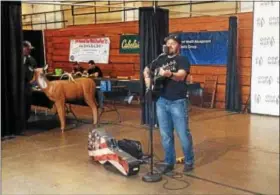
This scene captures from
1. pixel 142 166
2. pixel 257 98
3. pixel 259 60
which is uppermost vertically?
pixel 259 60

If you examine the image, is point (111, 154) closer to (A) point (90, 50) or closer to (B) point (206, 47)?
(B) point (206, 47)

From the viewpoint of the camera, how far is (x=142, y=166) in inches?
169

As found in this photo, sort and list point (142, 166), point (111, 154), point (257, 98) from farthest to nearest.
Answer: point (142, 166) → point (111, 154) → point (257, 98)

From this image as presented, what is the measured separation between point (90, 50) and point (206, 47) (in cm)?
377

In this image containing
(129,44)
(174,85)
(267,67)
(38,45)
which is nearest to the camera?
(267,67)

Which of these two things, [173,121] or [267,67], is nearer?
[267,67]

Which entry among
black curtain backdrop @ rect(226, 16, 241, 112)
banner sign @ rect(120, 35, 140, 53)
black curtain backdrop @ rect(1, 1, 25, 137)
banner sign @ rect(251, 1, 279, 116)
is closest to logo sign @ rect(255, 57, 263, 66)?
banner sign @ rect(251, 1, 279, 116)

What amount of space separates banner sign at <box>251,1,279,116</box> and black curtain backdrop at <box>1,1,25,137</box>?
5.22 m

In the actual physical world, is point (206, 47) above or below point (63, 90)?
above

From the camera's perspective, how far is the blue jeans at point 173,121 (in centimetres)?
377

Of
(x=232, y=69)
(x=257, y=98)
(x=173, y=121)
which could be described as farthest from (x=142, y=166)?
(x=232, y=69)

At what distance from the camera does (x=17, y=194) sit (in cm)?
352

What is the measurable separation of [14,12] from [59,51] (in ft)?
21.2

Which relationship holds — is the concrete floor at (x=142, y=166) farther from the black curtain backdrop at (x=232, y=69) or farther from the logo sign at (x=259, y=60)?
the black curtain backdrop at (x=232, y=69)
